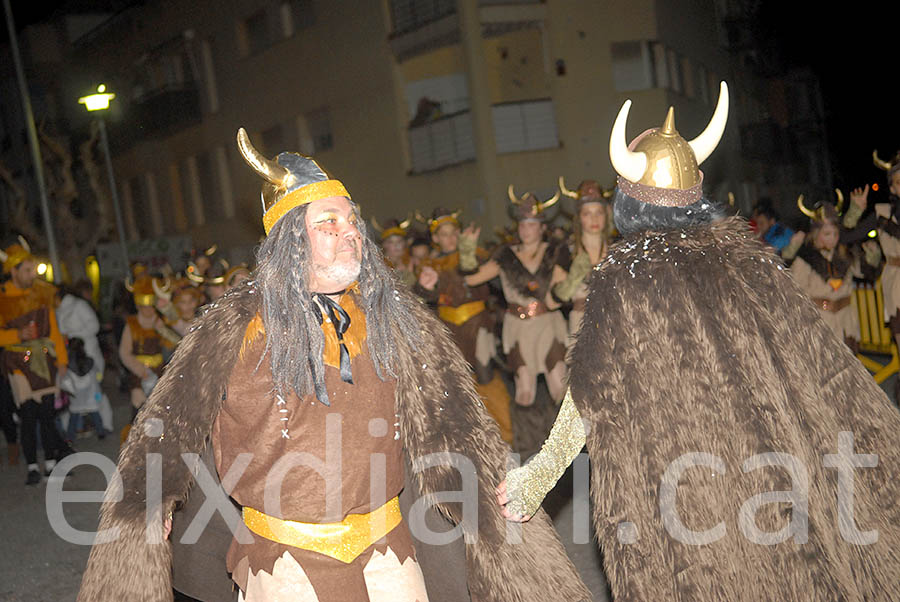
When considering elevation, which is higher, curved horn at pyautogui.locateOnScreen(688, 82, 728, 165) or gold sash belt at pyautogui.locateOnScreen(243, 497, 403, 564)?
curved horn at pyautogui.locateOnScreen(688, 82, 728, 165)

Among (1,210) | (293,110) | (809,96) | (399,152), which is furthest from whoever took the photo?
(1,210)

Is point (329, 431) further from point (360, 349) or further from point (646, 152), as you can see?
point (646, 152)

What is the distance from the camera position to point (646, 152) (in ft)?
10.0

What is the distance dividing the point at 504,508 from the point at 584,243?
553 cm

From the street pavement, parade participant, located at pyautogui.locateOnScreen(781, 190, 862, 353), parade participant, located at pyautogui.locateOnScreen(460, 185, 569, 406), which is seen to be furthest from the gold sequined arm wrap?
parade participant, located at pyautogui.locateOnScreen(781, 190, 862, 353)

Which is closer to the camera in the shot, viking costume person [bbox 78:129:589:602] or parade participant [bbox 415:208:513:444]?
viking costume person [bbox 78:129:589:602]

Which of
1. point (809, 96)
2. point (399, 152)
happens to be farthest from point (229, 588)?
point (809, 96)

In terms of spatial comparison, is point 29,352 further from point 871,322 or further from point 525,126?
point 525,126

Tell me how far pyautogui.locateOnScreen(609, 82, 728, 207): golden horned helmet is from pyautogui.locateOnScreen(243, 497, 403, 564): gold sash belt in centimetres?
131

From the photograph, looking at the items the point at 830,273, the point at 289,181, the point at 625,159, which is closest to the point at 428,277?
the point at 830,273

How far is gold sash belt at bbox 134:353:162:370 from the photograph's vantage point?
35.9 feet

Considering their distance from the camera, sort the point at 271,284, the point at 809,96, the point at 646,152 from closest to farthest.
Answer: the point at 646,152 < the point at 271,284 < the point at 809,96

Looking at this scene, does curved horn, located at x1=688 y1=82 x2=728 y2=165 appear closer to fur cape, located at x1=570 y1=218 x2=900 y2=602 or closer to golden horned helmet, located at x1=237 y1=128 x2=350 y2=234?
fur cape, located at x1=570 y1=218 x2=900 y2=602

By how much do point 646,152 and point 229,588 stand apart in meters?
2.05
